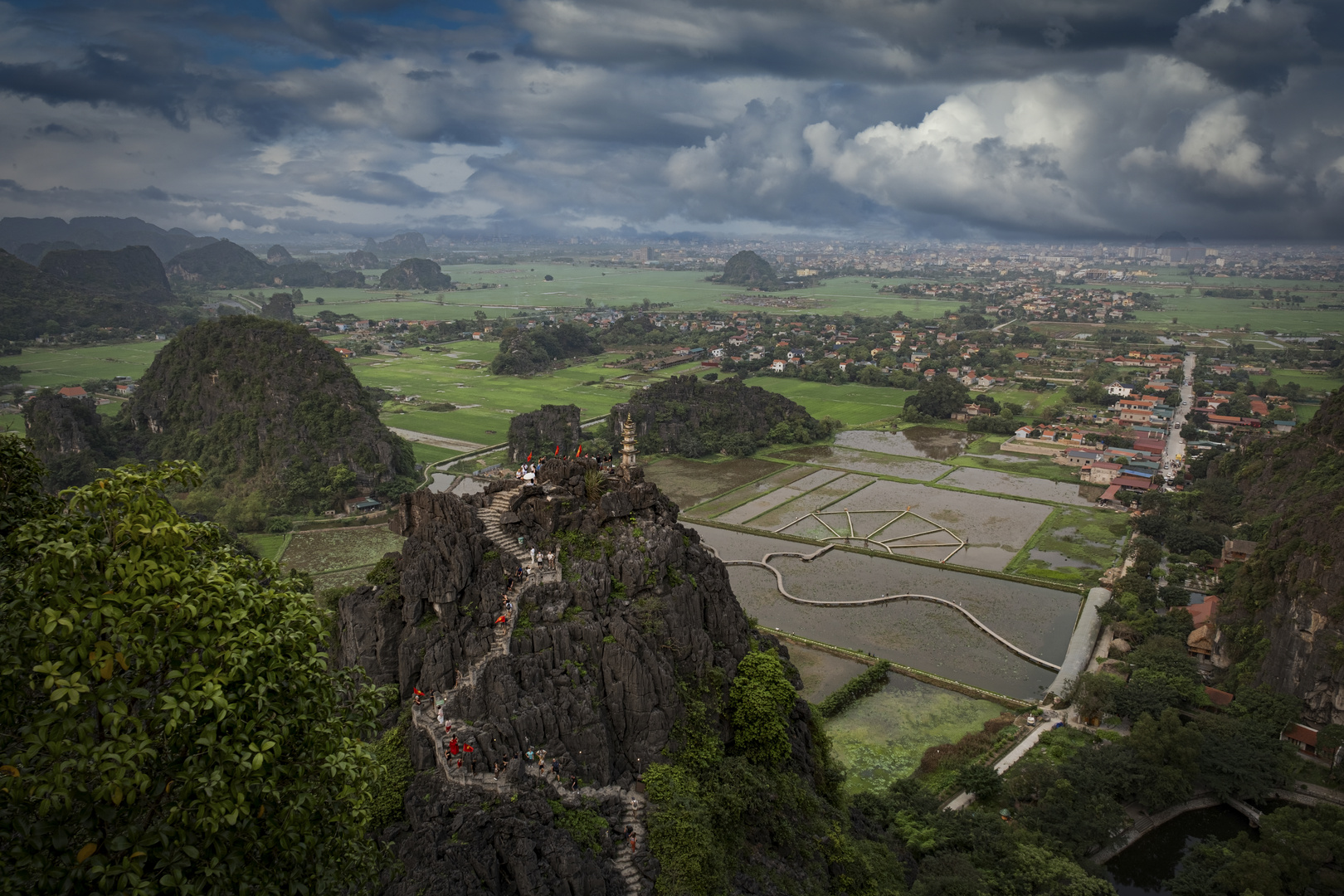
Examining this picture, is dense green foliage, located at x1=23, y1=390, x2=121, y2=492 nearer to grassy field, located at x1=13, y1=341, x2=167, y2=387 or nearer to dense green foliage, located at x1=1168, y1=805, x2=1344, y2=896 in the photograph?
grassy field, located at x1=13, y1=341, x2=167, y2=387

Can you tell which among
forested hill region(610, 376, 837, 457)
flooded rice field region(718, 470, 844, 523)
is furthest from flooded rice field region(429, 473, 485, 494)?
flooded rice field region(718, 470, 844, 523)

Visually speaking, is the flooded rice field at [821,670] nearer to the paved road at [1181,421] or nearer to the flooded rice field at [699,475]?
the flooded rice field at [699,475]

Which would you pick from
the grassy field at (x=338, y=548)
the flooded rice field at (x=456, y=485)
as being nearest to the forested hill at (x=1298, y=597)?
the grassy field at (x=338, y=548)

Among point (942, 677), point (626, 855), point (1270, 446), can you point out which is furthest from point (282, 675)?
point (1270, 446)

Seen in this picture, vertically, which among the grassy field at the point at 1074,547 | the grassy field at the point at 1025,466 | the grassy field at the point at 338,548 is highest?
the grassy field at the point at 1025,466

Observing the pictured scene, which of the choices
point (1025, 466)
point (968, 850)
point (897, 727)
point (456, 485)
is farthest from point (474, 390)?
point (968, 850)

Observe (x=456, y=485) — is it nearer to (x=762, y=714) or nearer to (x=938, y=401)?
(x=762, y=714)
